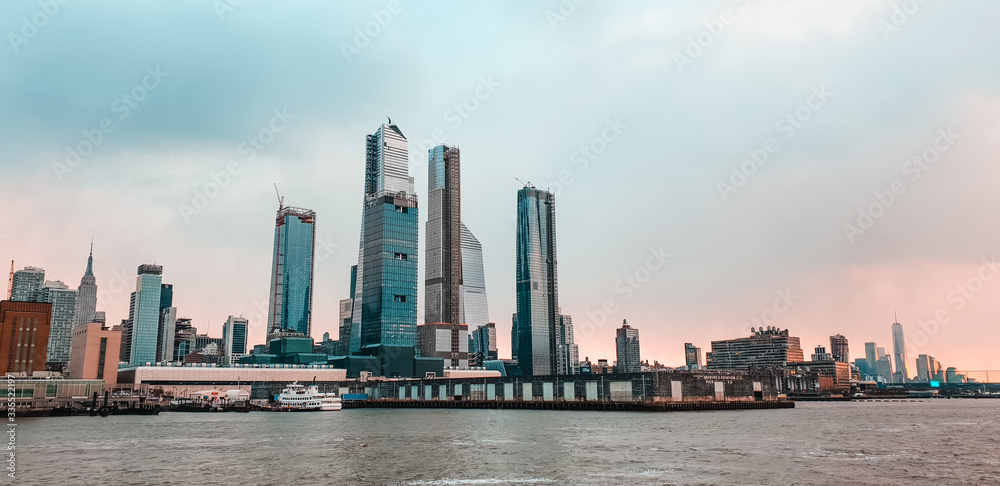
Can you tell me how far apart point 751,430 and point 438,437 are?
1729 inches

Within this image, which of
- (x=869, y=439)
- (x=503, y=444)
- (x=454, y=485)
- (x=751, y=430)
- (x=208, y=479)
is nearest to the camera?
(x=454, y=485)

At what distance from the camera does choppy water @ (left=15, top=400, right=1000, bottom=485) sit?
5978cm

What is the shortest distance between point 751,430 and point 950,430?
110ft

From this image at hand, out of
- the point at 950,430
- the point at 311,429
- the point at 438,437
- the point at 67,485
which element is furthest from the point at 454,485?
the point at 950,430

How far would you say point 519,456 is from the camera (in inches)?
2918

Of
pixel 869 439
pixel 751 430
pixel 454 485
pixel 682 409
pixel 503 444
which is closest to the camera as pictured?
pixel 454 485

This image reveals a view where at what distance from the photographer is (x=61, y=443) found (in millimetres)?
90625

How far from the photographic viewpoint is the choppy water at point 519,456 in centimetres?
5978

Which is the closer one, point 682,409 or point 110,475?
point 110,475

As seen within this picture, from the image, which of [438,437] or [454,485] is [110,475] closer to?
[454,485]

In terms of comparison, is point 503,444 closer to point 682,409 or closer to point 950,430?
point 950,430

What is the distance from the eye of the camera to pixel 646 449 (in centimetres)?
7838

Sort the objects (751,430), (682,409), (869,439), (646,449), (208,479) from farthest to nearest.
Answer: (682,409), (751,430), (869,439), (646,449), (208,479)

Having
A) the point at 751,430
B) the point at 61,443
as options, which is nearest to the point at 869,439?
the point at 751,430
